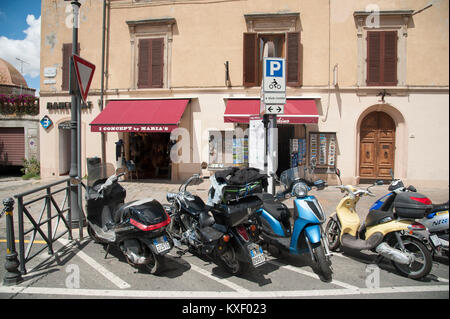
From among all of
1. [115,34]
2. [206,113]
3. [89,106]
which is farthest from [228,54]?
[89,106]

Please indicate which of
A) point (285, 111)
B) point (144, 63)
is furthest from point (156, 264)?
point (144, 63)

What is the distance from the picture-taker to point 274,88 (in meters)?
5.11

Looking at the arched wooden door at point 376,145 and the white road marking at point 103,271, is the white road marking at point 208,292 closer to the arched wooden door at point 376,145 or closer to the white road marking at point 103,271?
the white road marking at point 103,271

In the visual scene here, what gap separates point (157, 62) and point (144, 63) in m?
0.53

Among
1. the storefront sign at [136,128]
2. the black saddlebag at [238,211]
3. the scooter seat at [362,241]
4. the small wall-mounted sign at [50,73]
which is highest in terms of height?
the small wall-mounted sign at [50,73]

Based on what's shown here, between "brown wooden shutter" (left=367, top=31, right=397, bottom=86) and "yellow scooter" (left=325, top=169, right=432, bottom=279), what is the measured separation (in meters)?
7.19

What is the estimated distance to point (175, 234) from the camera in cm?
452

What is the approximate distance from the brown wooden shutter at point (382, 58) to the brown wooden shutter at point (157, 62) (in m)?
7.57

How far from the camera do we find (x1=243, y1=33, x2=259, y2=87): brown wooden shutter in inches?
390

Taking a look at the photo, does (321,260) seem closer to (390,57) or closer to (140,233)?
(140,233)

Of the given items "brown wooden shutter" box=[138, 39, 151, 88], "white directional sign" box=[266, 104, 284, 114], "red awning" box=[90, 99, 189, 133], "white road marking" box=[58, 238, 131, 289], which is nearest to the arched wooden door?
"white directional sign" box=[266, 104, 284, 114]

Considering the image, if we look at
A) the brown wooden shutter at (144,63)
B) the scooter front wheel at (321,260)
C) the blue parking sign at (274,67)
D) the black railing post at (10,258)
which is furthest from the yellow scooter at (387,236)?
the brown wooden shutter at (144,63)

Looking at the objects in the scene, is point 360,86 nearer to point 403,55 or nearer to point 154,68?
point 403,55

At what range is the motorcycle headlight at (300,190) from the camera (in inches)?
150
